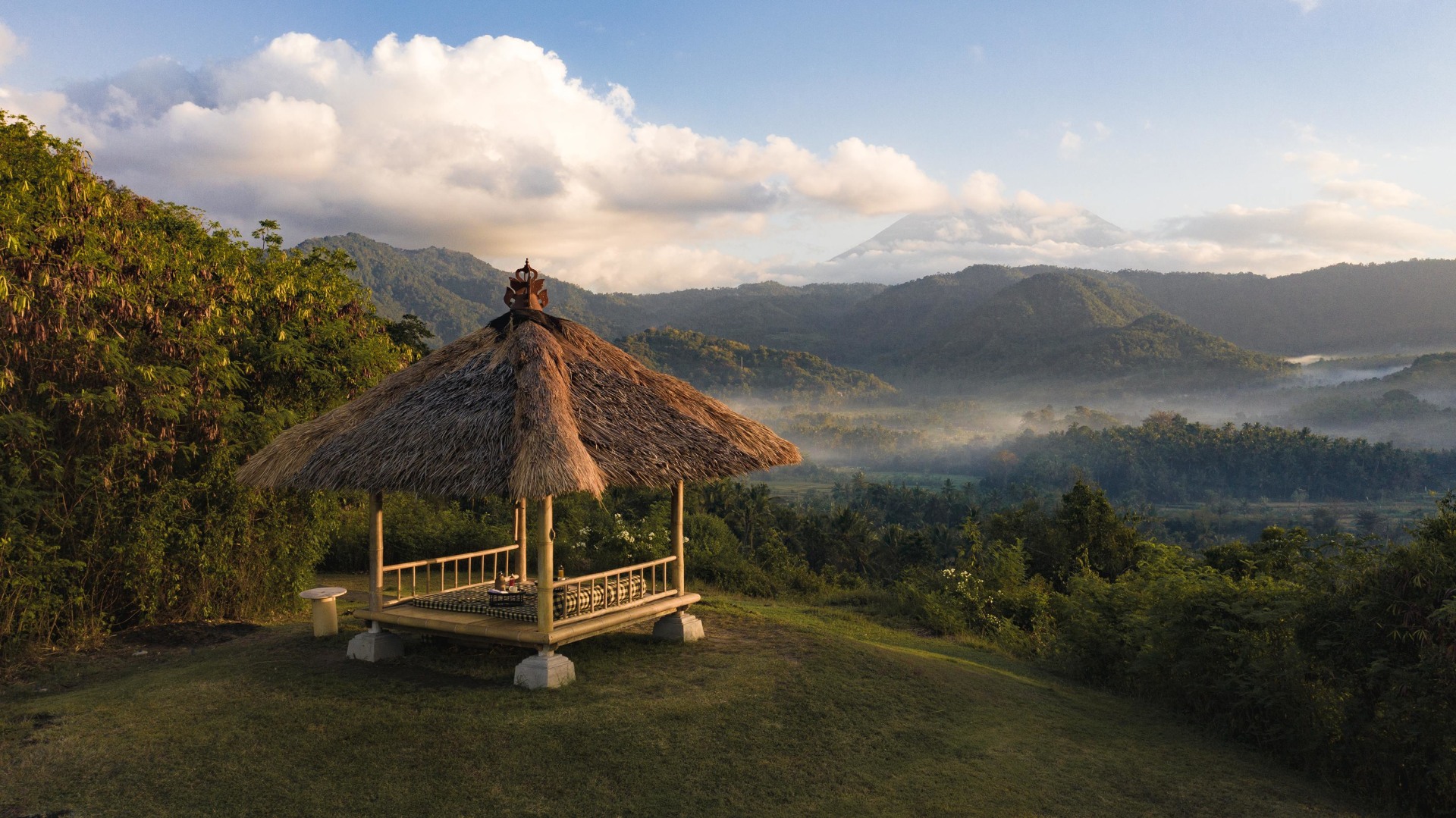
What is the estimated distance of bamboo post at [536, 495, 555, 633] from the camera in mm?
8195

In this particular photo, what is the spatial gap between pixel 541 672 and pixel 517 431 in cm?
228

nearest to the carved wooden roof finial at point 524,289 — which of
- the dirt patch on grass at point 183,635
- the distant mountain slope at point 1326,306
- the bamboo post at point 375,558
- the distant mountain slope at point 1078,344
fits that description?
the bamboo post at point 375,558

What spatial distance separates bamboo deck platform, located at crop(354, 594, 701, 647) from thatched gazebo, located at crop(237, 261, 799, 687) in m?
0.02

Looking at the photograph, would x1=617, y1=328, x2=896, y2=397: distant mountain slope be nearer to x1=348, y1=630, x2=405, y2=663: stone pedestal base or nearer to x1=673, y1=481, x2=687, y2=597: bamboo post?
x1=673, y1=481, x2=687, y2=597: bamboo post

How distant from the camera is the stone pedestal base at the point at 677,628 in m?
10.1

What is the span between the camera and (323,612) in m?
9.90

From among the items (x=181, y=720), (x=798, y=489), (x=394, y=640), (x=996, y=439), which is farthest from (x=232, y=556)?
(x=996, y=439)

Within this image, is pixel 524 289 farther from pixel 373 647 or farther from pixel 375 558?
pixel 373 647

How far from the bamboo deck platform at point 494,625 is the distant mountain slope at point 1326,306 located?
163183 millimetres

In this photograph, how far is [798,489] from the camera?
3501 inches

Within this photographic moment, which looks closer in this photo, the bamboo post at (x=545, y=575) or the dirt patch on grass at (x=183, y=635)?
the bamboo post at (x=545, y=575)

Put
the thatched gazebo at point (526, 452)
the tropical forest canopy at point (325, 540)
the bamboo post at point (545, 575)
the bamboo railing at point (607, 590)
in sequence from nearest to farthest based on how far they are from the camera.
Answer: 1. the tropical forest canopy at point (325, 540)
2. the thatched gazebo at point (526, 452)
3. the bamboo post at point (545, 575)
4. the bamboo railing at point (607, 590)

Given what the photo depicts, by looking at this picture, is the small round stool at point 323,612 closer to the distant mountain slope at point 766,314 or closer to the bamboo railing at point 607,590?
the bamboo railing at point 607,590

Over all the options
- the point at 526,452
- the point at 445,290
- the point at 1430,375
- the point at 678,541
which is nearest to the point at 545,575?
the point at 526,452
